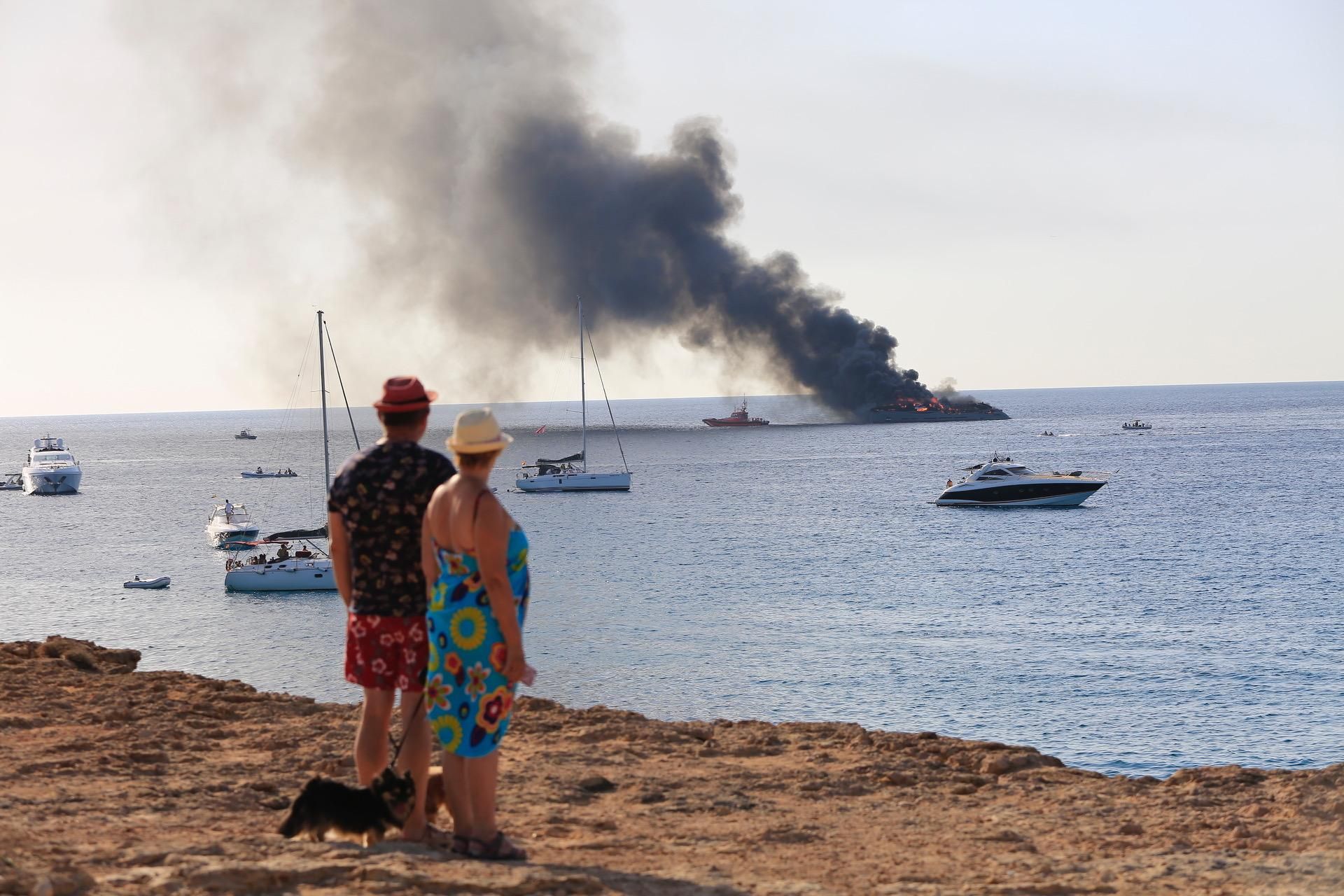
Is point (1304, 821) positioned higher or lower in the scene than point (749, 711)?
higher

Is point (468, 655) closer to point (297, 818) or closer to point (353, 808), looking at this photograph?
point (353, 808)

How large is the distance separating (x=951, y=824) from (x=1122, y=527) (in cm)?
5418

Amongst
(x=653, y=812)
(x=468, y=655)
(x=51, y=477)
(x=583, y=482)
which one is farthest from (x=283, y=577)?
(x=51, y=477)

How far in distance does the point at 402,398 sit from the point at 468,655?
0.99 metres

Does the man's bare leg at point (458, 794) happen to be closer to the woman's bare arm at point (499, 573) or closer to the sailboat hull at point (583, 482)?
the woman's bare arm at point (499, 573)

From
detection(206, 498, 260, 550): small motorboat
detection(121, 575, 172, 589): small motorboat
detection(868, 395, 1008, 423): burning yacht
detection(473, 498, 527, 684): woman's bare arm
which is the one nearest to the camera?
detection(473, 498, 527, 684): woman's bare arm

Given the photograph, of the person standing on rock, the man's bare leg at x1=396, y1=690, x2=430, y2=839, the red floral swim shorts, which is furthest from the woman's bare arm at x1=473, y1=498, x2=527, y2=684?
the man's bare leg at x1=396, y1=690, x2=430, y2=839

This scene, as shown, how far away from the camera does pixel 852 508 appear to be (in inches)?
2714

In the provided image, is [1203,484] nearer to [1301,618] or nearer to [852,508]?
[852,508]

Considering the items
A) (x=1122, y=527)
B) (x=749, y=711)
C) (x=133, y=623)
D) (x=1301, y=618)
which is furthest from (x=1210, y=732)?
(x=1122, y=527)

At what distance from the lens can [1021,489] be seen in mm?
64375

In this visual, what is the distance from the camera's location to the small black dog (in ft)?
15.2

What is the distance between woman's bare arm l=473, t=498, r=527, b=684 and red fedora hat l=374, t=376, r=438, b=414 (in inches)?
24.4

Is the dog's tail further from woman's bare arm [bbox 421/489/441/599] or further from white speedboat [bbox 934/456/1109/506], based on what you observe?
white speedboat [bbox 934/456/1109/506]
